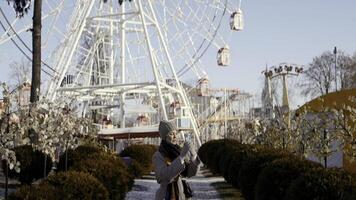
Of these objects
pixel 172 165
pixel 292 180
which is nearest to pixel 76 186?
pixel 292 180

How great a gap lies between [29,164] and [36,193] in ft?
35.3

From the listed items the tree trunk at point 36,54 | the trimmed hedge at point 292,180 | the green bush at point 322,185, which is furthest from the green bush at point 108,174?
the tree trunk at point 36,54

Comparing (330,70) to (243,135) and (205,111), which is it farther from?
(243,135)

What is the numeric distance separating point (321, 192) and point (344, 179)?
337 millimetres

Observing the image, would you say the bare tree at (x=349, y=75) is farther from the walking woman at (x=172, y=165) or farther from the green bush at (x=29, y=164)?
the walking woman at (x=172, y=165)

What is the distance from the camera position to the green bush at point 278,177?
9.96 metres

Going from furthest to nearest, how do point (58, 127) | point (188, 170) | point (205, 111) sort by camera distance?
point (205, 111)
point (58, 127)
point (188, 170)

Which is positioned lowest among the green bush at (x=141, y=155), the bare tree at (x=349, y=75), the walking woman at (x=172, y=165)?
the green bush at (x=141, y=155)

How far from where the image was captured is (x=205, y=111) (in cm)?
8756

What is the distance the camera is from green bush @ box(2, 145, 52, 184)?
1834 cm

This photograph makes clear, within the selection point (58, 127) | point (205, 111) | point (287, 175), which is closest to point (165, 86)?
point (58, 127)

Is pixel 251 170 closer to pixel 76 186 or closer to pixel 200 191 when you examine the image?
pixel 76 186

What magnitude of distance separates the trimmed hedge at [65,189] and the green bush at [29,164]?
8880 millimetres

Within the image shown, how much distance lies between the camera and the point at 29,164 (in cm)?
1839
